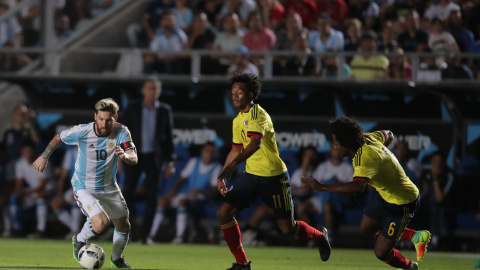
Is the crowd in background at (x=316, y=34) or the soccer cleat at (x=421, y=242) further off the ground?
the crowd in background at (x=316, y=34)

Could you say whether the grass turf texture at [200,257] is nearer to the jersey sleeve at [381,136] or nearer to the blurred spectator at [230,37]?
the jersey sleeve at [381,136]

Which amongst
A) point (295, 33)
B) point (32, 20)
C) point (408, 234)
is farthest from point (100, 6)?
point (408, 234)

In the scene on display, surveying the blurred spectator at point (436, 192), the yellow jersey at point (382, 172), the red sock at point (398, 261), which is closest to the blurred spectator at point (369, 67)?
the blurred spectator at point (436, 192)

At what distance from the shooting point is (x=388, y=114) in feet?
54.6

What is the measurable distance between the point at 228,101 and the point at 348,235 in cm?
318

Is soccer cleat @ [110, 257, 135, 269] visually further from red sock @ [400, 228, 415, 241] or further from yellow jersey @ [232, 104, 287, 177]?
red sock @ [400, 228, 415, 241]

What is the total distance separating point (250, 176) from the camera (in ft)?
33.7

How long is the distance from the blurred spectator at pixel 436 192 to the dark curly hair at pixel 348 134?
22.0 ft

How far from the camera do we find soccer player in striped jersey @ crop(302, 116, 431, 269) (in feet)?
31.0

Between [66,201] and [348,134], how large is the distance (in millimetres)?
8882

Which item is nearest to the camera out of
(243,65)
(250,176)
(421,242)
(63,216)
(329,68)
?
(250,176)

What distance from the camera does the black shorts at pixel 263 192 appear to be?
400 inches

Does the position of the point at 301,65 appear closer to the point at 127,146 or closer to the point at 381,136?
the point at 381,136

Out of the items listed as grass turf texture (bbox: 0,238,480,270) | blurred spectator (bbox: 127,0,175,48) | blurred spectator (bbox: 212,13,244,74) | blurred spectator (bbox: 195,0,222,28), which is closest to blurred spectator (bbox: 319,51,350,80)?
blurred spectator (bbox: 212,13,244,74)
